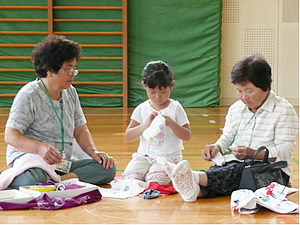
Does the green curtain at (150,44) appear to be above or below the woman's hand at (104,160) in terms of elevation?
above

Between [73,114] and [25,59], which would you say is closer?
[73,114]

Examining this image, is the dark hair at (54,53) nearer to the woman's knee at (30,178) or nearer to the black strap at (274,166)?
the woman's knee at (30,178)

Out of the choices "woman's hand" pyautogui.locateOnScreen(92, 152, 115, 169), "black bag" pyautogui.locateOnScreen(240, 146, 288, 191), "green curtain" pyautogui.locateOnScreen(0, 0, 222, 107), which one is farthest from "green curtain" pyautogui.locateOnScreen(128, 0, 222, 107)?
"black bag" pyautogui.locateOnScreen(240, 146, 288, 191)

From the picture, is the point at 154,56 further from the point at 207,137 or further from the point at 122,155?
the point at 122,155

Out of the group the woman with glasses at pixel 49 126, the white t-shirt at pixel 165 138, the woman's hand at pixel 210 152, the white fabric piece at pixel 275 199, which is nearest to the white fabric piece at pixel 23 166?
the woman with glasses at pixel 49 126

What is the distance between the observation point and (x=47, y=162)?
2.37 metres

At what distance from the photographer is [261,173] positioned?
7.55 feet

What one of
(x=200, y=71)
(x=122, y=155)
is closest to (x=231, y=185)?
A: (x=122, y=155)

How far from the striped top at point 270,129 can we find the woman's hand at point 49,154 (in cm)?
82

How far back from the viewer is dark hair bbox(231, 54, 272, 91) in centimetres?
241

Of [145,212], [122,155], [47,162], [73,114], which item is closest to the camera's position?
[145,212]

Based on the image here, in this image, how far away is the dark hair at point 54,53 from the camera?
2.48 meters

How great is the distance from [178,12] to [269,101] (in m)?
5.06

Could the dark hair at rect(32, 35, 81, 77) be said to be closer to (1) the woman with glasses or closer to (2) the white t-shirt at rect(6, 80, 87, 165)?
(1) the woman with glasses
